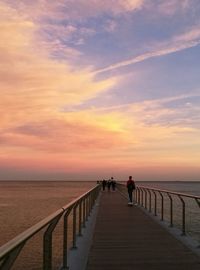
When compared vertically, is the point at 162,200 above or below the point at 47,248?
above

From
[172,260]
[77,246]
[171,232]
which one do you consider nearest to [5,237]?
[171,232]

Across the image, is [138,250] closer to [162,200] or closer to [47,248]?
[47,248]

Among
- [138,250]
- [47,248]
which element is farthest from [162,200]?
[47,248]

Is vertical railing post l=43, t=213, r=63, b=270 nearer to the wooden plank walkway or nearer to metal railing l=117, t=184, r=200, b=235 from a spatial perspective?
the wooden plank walkway

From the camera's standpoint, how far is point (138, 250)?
967cm

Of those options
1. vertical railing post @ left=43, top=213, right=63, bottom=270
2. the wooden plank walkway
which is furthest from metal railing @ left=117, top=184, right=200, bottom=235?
vertical railing post @ left=43, top=213, right=63, bottom=270

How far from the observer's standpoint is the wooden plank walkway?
26.7 feet

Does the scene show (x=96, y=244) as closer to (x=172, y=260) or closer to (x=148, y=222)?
(x=172, y=260)

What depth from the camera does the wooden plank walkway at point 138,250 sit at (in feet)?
26.7

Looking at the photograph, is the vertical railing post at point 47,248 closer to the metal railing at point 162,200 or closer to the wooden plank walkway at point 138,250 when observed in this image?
the wooden plank walkway at point 138,250

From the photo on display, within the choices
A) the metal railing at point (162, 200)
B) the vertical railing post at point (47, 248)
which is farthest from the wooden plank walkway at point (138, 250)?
the vertical railing post at point (47, 248)

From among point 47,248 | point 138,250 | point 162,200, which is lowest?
point 138,250

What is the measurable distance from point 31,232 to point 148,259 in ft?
15.2

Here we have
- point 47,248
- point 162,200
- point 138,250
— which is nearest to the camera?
point 47,248
